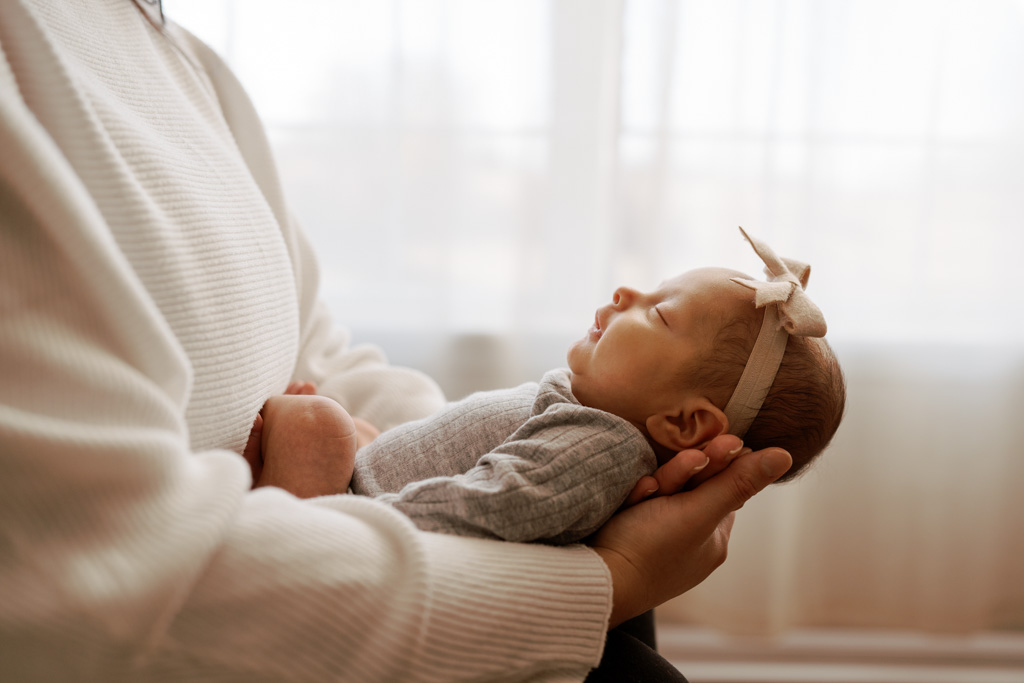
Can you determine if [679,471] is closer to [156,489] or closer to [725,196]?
[156,489]

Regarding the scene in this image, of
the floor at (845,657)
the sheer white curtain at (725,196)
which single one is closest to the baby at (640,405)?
the sheer white curtain at (725,196)

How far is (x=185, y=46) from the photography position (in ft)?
3.35

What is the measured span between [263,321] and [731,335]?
57 centimetres

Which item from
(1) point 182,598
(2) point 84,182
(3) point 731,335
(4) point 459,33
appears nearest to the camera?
(1) point 182,598

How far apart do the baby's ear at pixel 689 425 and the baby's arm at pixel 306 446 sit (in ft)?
1.28

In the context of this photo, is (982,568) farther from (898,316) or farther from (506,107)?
(506,107)

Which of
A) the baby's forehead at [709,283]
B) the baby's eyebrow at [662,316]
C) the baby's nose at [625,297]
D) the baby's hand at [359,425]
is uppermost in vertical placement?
the baby's forehead at [709,283]

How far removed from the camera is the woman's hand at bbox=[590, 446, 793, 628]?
30.7 inches

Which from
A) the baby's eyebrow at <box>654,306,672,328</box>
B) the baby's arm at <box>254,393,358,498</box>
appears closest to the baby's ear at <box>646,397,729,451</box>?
the baby's eyebrow at <box>654,306,672,328</box>

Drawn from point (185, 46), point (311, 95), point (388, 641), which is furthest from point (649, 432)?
point (311, 95)

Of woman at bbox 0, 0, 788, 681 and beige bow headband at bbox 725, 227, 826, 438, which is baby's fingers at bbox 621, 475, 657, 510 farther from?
beige bow headband at bbox 725, 227, 826, 438

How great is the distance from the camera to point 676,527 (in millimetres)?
798

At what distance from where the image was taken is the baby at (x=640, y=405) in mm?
852

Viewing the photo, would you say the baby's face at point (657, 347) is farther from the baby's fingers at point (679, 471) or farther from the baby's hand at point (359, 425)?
the baby's hand at point (359, 425)
